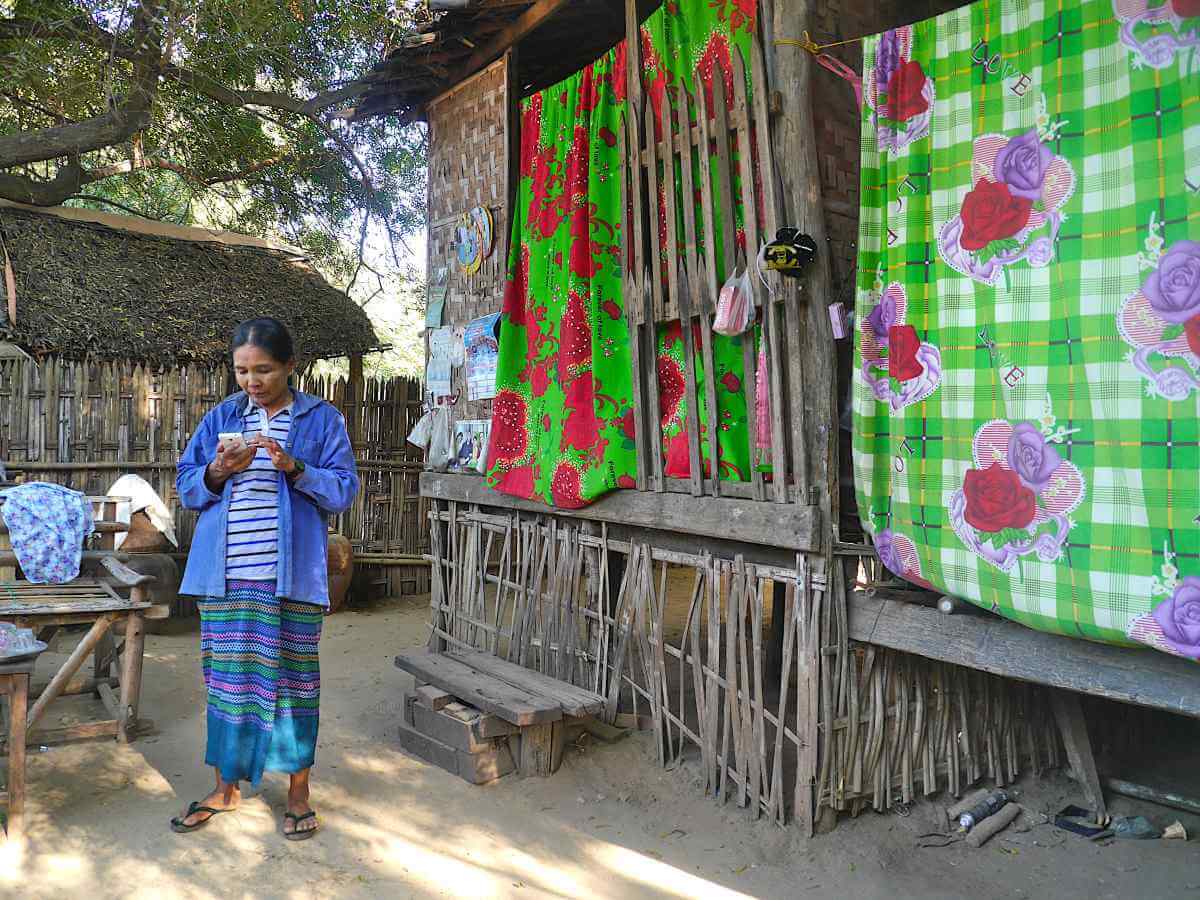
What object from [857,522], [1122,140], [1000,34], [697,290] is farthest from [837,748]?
[1000,34]

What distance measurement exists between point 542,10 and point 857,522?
333 cm

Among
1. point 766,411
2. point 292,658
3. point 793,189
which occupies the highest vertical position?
point 793,189

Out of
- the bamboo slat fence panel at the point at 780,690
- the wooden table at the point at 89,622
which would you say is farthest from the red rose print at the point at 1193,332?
the wooden table at the point at 89,622

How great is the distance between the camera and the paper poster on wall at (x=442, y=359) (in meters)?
5.84

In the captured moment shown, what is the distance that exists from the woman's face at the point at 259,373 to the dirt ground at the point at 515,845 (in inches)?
66.2

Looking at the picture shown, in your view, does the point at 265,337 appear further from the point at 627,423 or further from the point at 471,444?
the point at 471,444

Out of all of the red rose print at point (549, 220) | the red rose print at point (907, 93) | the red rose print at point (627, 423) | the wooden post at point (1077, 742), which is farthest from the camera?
the red rose print at point (549, 220)

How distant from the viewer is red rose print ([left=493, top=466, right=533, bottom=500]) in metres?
4.94

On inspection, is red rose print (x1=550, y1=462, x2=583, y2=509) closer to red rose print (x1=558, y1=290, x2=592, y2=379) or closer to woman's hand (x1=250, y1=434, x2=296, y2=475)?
red rose print (x1=558, y1=290, x2=592, y2=379)

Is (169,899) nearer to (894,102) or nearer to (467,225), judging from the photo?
(894,102)

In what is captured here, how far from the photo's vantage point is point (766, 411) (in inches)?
141

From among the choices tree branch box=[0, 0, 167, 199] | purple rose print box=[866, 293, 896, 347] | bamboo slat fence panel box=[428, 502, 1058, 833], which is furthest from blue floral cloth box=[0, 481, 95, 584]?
purple rose print box=[866, 293, 896, 347]

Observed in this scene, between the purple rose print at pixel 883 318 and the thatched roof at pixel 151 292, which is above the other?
the thatched roof at pixel 151 292

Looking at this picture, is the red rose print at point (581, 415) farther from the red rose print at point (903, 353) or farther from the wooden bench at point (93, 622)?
the wooden bench at point (93, 622)
